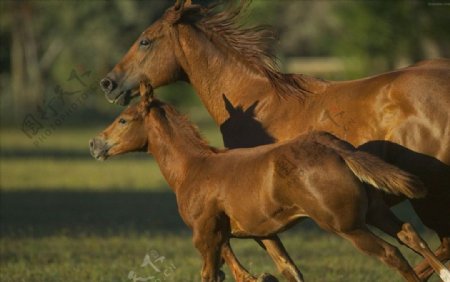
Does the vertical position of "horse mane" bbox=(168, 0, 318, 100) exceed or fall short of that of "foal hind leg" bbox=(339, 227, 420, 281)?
it exceeds it

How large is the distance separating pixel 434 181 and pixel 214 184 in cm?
180

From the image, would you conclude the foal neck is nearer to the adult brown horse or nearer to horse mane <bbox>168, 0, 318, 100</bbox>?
the adult brown horse

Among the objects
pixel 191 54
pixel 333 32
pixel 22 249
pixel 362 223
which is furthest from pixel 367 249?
pixel 333 32

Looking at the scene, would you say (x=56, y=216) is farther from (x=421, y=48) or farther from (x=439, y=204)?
(x=421, y=48)

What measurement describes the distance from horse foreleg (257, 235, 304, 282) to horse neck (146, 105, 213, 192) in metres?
0.93

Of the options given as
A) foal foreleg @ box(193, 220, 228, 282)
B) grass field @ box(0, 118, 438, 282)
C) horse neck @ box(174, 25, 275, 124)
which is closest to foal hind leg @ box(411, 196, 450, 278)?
grass field @ box(0, 118, 438, 282)

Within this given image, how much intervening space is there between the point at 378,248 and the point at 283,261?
132cm

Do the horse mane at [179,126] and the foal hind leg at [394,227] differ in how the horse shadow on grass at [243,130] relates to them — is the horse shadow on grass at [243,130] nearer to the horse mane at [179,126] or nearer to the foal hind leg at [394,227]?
the horse mane at [179,126]

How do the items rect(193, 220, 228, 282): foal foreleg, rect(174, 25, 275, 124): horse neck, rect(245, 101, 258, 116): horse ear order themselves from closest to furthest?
1. rect(193, 220, 228, 282): foal foreleg
2. rect(245, 101, 258, 116): horse ear
3. rect(174, 25, 275, 124): horse neck

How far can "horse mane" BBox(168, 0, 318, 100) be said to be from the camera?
8.69 meters

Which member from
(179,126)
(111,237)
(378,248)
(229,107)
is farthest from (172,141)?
(111,237)

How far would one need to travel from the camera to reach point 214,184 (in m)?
7.49

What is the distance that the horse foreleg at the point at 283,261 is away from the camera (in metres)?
7.80

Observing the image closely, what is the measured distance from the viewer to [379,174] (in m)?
6.67
